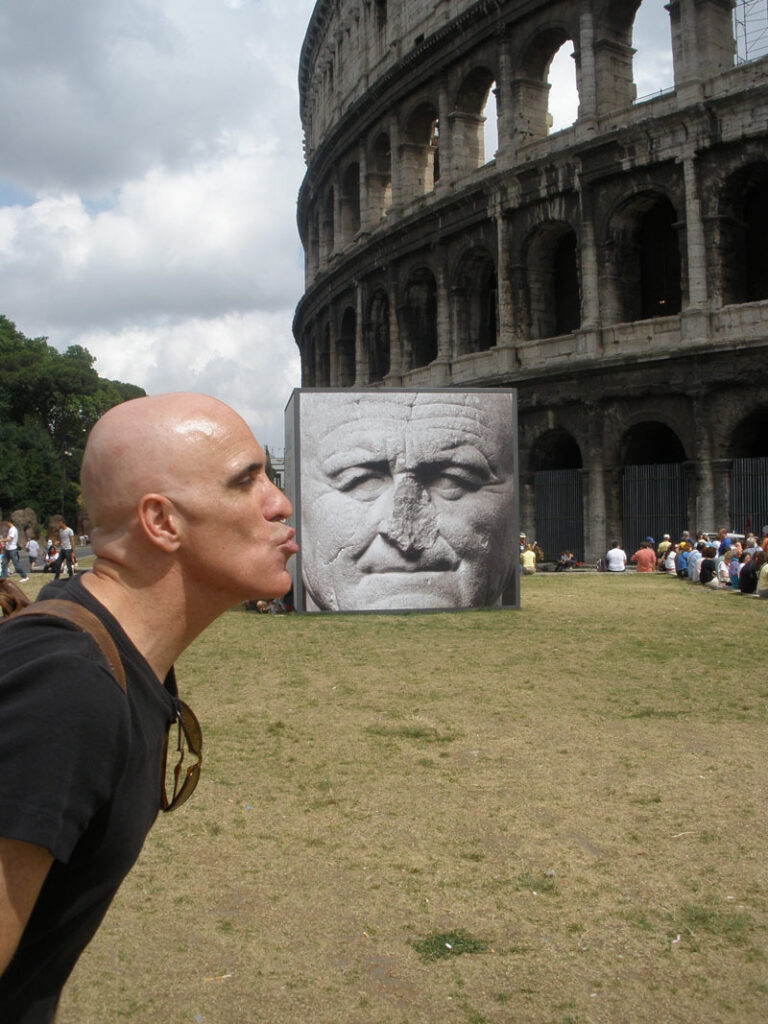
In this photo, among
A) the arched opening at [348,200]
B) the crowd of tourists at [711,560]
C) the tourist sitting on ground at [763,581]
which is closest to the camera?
the tourist sitting on ground at [763,581]

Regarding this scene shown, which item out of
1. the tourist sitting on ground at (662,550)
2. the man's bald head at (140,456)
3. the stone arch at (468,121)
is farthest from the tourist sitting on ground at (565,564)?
the man's bald head at (140,456)

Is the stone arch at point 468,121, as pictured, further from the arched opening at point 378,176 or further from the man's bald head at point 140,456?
the man's bald head at point 140,456

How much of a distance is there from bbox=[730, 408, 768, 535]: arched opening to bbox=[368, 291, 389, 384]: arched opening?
40.3 ft

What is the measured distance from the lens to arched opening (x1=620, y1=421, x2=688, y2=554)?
855 inches

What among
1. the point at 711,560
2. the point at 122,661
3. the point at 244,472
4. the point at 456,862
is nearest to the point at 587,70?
the point at 711,560

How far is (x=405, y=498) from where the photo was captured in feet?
43.8

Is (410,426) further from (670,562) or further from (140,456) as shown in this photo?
(140,456)

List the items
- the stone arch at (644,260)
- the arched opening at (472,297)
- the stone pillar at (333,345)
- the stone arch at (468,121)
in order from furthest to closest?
the stone pillar at (333,345) → the arched opening at (472,297) → the stone arch at (468,121) → the stone arch at (644,260)

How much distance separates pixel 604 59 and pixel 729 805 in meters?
21.1

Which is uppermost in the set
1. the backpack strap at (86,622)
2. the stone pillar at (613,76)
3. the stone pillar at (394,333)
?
the stone pillar at (613,76)

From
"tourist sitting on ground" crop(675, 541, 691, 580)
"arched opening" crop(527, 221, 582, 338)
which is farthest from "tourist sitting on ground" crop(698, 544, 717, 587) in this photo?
"arched opening" crop(527, 221, 582, 338)

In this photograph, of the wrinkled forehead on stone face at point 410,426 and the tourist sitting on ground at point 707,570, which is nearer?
the wrinkled forehead on stone face at point 410,426

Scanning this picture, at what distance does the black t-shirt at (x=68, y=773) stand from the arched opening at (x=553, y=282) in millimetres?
23732

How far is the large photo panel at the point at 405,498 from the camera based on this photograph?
13.2 metres
